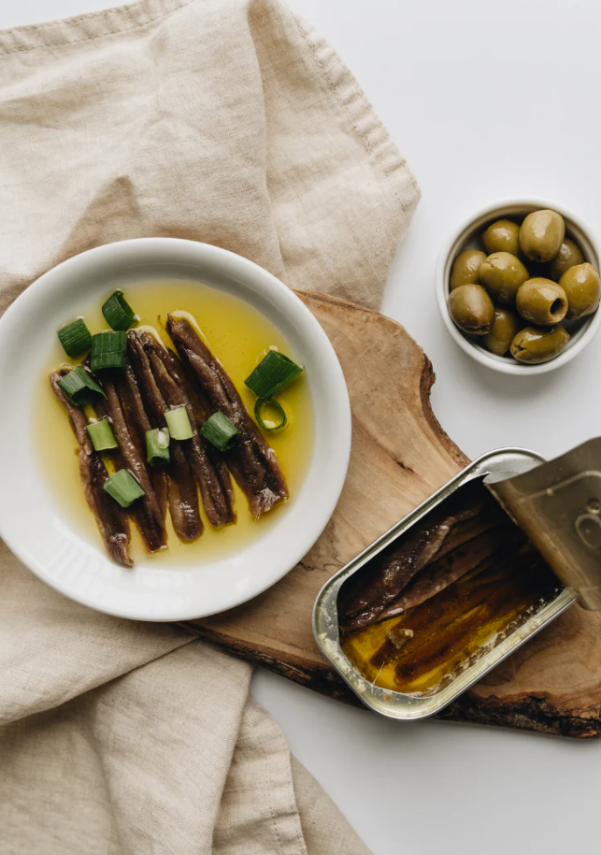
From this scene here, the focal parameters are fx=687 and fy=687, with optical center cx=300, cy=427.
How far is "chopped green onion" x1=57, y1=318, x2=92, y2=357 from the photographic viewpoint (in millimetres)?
2471

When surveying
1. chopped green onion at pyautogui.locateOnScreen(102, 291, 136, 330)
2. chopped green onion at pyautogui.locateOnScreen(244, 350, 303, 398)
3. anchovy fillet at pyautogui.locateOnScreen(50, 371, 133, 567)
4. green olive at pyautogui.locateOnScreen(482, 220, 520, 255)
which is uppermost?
green olive at pyautogui.locateOnScreen(482, 220, 520, 255)

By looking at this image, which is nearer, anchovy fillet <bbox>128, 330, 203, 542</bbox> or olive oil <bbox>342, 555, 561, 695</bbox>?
olive oil <bbox>342, 555, 561, 695</bbox>

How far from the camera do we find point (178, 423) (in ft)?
8.20

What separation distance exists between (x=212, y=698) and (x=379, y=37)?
8.54 ft

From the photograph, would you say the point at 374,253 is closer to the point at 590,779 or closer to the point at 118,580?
the point at 118,580

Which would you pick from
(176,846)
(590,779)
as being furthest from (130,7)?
(590,779)

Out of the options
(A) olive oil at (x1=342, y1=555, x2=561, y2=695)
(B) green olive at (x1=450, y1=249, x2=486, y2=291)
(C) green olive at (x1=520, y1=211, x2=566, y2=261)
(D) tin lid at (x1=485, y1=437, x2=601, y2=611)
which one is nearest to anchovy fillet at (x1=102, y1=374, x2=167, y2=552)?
(A) olive oil at (x1=342, y1=555, x2=561, y2=695)

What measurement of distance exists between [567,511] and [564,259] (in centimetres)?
97

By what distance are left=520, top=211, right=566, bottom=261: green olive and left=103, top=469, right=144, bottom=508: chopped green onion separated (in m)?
1.63

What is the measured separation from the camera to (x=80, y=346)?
250 centimetres

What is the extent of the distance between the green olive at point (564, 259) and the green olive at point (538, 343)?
0.21 metres

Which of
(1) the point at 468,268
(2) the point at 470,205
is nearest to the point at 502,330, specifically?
(1) the point at 468,268

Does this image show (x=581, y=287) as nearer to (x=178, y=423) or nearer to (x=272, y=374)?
(x=272, y=374)

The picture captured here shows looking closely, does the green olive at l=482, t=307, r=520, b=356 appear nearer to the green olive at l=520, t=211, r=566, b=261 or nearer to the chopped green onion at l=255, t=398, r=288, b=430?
the green olive at l=520, t=211, r=566, b=261
